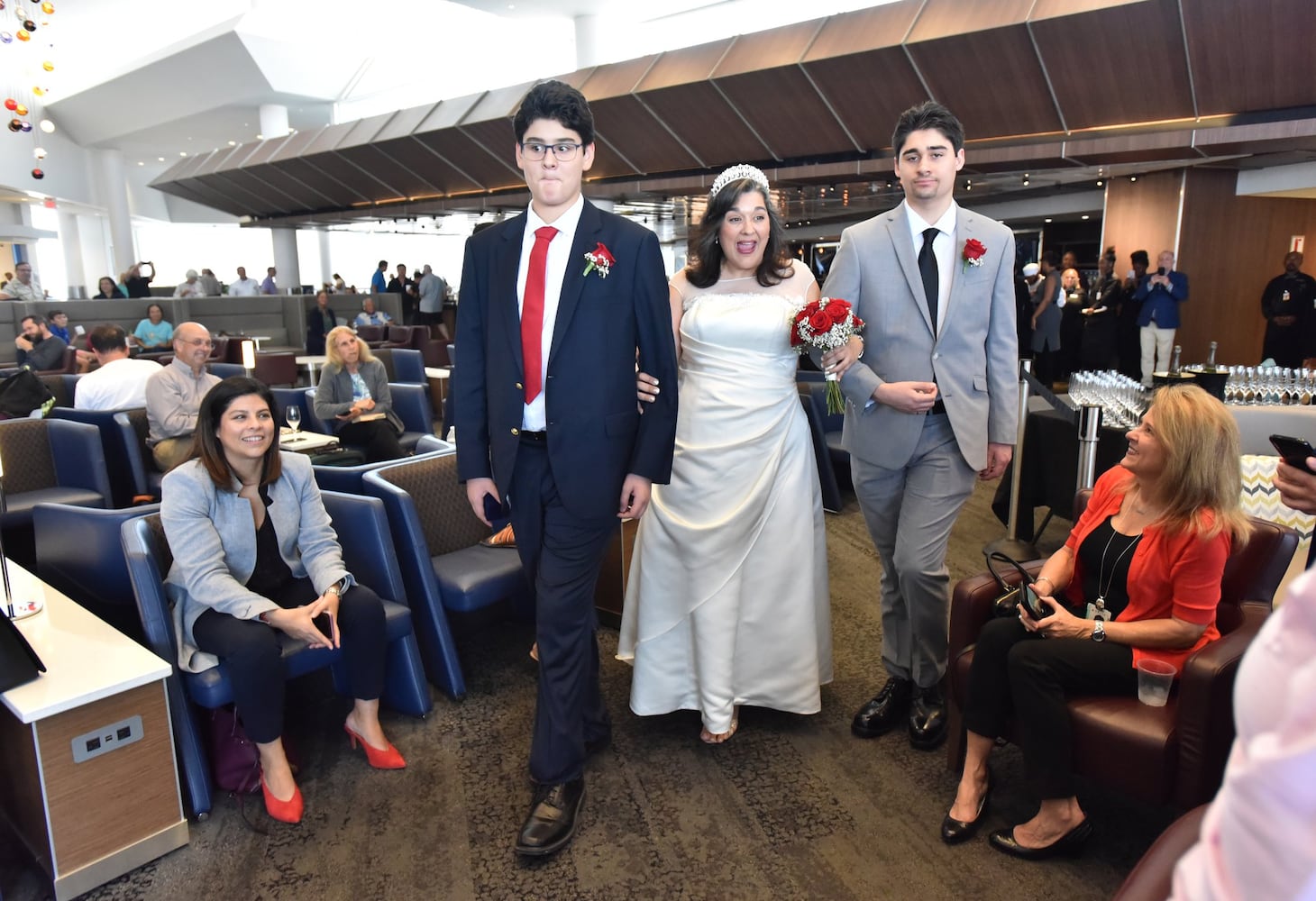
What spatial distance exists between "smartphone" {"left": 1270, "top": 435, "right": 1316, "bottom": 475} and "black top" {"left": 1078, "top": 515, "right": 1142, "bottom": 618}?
0.50 m

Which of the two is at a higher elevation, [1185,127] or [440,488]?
[1185,127]

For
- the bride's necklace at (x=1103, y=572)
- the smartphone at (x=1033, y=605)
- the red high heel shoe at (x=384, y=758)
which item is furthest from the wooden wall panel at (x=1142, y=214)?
the red high heel shoe at (x=384, y=758)

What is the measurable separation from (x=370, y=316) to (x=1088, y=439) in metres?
13.6

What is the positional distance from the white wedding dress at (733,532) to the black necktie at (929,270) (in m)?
0.38

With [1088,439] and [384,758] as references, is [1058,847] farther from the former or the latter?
[1088,439]

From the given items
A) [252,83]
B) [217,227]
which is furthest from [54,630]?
[217,227]

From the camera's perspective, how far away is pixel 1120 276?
1256 centimetres

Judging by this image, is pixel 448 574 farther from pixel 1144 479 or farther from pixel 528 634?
pixel 1144 479

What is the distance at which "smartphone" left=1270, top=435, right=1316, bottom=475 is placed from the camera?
77.6 inches

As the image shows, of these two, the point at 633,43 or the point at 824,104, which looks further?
the point at 633,43

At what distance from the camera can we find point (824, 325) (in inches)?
104

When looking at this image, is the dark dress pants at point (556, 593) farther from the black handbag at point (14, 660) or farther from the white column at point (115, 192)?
the white column at point (115, 192)

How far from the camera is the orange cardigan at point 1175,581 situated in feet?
7.34

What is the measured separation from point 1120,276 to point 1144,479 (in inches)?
463
